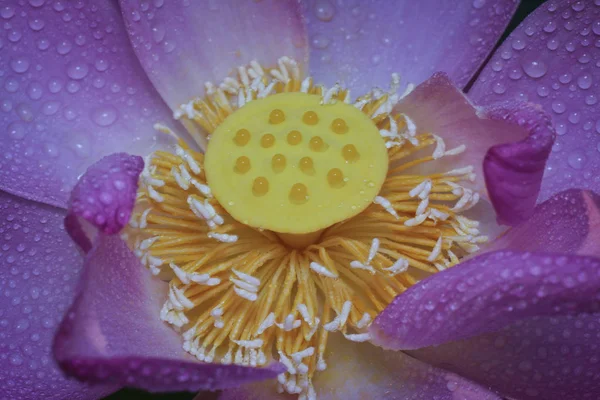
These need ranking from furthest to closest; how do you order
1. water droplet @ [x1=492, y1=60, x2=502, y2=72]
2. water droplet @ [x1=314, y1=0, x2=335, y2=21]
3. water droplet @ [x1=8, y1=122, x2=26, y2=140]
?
water droplet @ [x1=314, y1=0, x2=335, y2=21] < water droplet @ [x1=492, y1=60, x2=502, y2=72] < water droplet @ [x1=8, y1=122, x2=26, y2=140]

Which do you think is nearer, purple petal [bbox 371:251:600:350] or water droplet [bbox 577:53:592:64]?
purple petal [bbox 371:251:600:350]

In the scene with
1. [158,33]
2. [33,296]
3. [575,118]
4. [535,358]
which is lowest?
[535,358]

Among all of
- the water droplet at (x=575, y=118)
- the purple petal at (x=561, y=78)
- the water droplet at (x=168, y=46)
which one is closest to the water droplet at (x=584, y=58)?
the purple petal at (x=561, y=78)

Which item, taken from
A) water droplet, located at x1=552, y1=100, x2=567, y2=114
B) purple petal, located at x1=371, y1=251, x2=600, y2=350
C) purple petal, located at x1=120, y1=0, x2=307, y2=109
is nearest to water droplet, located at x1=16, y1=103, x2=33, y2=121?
purple petal, located at x1=120, y1=0, x2=307, y2=109

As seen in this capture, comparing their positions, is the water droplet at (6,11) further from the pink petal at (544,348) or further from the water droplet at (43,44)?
the pink petal at (544,348)

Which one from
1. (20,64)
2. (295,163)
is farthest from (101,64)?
(295,163)

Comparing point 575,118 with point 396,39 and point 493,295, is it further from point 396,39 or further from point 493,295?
point 493,295

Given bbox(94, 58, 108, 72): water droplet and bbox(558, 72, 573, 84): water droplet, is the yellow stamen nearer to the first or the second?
bbox(94, 58, 108, 72): water droplet
